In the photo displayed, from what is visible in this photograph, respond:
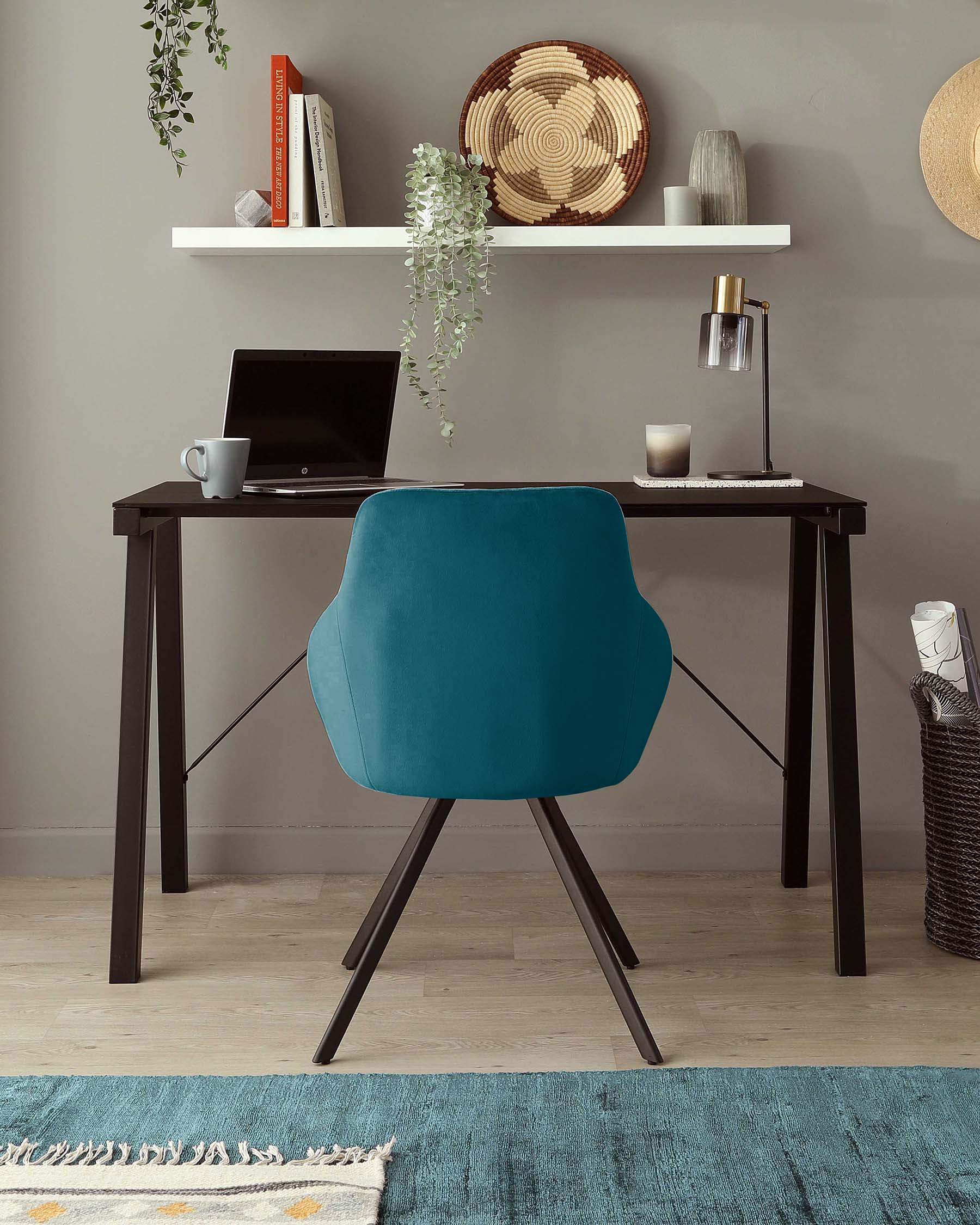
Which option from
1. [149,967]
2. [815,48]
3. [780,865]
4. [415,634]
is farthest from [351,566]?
[815,48]

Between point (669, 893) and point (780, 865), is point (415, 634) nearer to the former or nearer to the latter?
point (669, 893)

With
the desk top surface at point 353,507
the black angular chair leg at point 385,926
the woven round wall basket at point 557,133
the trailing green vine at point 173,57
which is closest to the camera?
the black angular chair leg at point 385,926

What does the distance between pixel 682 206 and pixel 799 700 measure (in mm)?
971

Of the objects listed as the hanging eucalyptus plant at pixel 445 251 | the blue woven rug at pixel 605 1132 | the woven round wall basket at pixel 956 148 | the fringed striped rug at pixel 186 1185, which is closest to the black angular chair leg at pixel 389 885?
the blue woven rug at pixel 605 1132

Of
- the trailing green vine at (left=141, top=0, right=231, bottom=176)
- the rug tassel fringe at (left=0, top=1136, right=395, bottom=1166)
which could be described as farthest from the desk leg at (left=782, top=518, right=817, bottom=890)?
the trailing green vine at (left=141, top=0, right=231, bottom=176)

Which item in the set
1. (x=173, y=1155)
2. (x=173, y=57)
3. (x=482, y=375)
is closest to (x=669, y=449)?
(x=482, y=375)

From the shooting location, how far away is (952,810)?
80.4 inches

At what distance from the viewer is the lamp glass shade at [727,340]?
217cm

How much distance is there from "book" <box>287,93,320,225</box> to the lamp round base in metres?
0.91

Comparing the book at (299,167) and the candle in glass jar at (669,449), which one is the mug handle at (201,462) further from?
the candle in glass jar at (669,449)

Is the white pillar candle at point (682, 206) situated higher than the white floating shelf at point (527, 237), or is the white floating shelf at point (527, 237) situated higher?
the white pillar candle at point (682, 206)

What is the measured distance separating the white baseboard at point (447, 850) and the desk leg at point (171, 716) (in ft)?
0.38

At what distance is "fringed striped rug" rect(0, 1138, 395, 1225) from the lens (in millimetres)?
1334

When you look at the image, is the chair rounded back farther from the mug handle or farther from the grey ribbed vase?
the grey ribbed vase
